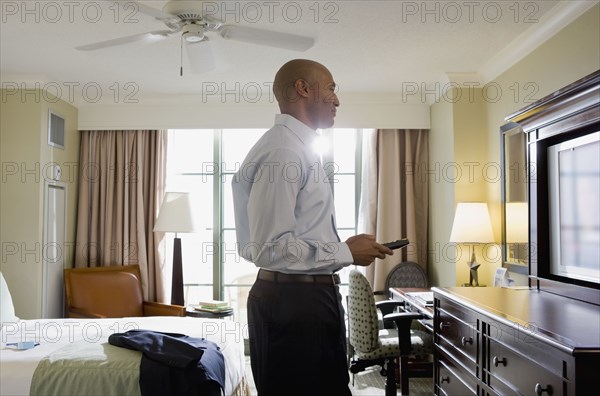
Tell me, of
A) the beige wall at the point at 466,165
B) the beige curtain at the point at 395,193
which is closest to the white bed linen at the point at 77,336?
the beige wall at the point at 466,165

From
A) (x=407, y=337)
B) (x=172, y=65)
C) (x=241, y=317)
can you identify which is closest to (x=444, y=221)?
(x=407, y=337)

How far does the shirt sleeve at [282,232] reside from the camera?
1.35 metres

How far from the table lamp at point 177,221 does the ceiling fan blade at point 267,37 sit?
221cm

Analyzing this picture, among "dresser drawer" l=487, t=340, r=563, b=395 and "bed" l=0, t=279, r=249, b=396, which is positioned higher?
"dresser drawer" l=487, t=340, r=563, b=395

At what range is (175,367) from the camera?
262cm

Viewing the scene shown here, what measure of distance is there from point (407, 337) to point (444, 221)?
5.23 feet

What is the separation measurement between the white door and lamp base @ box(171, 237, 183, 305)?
1.07 m

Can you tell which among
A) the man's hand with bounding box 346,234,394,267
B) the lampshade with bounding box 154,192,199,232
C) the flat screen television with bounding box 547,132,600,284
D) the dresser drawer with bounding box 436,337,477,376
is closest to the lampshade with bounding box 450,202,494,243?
the dresser drawer with bounding box 436,337,477,376

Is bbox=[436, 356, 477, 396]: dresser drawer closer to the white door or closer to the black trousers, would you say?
the black trousers

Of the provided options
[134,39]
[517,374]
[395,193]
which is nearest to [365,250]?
→ [517,374]

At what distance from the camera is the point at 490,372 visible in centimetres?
219

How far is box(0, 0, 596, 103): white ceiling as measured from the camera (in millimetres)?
3168

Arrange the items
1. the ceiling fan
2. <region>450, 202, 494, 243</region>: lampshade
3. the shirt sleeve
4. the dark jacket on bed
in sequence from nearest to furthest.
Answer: the shirt sleeve, the dark jacket on bed, the ceiling fan, <region>450, 202, 494, 243</region>: lampshade

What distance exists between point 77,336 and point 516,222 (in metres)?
3.02
